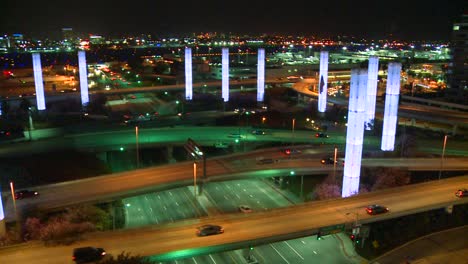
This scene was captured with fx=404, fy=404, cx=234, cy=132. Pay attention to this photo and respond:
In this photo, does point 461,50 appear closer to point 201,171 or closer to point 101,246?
point 201,171

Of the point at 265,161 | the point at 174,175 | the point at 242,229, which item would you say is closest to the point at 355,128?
the point at 265,161

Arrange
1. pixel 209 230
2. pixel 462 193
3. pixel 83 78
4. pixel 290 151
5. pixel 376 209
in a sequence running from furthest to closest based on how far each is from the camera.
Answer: pixel 83 78 < pixel 290 151 < pixel 462 193 < pixel 376 209 < pixel 209 230

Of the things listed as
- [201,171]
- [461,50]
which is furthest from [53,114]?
[461,50]

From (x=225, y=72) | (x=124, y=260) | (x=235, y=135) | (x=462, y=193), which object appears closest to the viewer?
(x=124, y=260)

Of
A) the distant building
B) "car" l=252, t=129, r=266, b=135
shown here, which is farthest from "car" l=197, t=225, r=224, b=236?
the distant building

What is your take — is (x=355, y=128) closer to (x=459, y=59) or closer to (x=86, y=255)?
(x=86, y=255)

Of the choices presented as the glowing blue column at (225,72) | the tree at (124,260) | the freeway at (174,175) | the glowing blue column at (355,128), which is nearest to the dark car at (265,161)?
the freeway at (174,175)

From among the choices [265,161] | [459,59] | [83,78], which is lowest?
[265,161]
